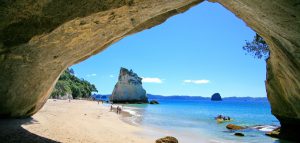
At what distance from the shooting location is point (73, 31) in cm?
890

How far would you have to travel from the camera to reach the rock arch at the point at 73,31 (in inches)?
264

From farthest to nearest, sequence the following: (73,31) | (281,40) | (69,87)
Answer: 1. (69,87)
2. (281,40)
3. (73,31)

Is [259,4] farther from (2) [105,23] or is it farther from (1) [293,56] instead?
(2) [105,23]

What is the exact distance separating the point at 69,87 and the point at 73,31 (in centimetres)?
8667

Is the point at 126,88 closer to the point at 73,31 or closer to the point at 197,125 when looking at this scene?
the point at 197,125

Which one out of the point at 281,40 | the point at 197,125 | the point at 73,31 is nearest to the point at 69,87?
the point at 197,125

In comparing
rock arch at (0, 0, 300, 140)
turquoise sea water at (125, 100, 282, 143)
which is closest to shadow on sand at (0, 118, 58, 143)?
rock arch at (0, 0, 300, 140)

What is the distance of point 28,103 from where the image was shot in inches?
555

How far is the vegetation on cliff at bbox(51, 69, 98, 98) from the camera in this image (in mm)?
79531

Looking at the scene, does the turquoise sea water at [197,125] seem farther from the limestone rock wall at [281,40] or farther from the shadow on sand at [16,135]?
the shadow on sand at [16,135]

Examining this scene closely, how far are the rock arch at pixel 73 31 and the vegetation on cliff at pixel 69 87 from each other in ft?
211

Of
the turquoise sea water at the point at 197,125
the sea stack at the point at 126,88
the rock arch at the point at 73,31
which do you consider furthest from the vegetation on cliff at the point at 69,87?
the rock arch at the point at 73,31

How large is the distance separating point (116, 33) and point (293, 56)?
21.1ft

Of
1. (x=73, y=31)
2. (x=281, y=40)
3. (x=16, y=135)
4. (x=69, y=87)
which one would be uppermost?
(x=69, y=87)
